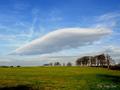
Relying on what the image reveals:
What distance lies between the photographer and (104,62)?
615 feet

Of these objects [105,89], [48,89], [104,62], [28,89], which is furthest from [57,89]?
[104,62]

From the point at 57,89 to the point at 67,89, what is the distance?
1289 millimetres

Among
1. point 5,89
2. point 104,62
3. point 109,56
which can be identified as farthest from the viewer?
point 104,62

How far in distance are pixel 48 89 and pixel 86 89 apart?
463 cm

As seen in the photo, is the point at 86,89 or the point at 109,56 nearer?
the point at 86,89

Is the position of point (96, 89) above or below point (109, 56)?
below

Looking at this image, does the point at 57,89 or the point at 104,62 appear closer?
the point at 57,89

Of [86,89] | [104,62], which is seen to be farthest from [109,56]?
[86,89]

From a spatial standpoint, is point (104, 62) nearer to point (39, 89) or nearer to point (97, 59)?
point (97, 59)

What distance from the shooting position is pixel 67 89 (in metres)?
30.7

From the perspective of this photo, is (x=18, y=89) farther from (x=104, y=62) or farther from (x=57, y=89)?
(x=104, y=62)

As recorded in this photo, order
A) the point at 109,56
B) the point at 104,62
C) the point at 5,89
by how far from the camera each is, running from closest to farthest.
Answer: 1. the point at 5,89
2. the point at 109,56
3. the point at 104,62

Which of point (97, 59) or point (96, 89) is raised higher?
point (97, 59)

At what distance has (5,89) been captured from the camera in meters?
29.1
